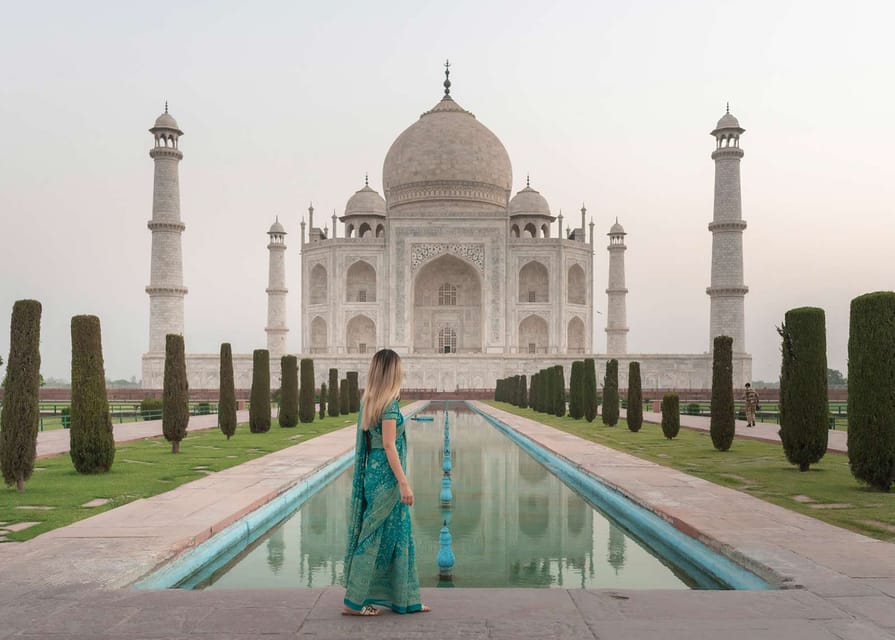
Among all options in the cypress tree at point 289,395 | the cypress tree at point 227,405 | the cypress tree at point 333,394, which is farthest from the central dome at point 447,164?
the cypress tree at point 227,405

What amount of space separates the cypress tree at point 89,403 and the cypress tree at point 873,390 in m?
6.67

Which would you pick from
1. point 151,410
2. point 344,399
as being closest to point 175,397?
point 151,410

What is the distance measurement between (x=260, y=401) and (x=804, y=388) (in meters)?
8.62

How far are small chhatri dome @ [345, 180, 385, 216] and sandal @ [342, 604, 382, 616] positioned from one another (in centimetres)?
3798

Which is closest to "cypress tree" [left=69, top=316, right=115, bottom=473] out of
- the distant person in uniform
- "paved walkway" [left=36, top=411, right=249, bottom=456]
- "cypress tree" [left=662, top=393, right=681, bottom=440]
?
"paved walkway" [left=36, top=411, right=249, bottom=456]

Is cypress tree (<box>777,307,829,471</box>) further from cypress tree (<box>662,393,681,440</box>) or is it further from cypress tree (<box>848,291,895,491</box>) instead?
cypress tree (<box>662,393,681,440</box>)

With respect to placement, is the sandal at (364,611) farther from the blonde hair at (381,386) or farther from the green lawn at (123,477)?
the green lawn at (123,477)

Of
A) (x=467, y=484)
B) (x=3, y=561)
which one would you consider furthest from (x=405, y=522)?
(x=467, y=484)

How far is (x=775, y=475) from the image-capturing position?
306 inches

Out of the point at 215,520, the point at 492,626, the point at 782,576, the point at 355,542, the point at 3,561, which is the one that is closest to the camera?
the point at 492,626

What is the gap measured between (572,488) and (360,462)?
15.8ft

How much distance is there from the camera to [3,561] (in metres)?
3.91

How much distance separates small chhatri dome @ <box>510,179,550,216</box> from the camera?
41062 millimetres

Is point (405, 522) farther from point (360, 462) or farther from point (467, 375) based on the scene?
point (467, 375)
